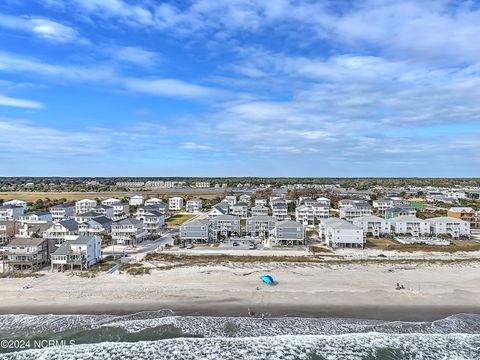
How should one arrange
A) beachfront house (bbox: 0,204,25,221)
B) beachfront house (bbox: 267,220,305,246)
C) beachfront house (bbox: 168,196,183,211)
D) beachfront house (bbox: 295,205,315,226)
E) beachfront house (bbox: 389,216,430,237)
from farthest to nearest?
beachfront house (bbox: 168,196,183,211)
beachfront house (bbox: 295,205,315,226)
beachfront house (bbox: 0,204,25,221)
beachfront house (bbox: 389,216,430,237)
beachfront house (bbox: 267,220,305,246)

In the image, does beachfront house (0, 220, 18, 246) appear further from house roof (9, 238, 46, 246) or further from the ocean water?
the ocean water

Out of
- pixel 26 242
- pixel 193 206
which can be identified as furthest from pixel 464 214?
pixel 26 242

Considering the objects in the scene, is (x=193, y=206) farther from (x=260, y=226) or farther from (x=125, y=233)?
(x=125, y=233)

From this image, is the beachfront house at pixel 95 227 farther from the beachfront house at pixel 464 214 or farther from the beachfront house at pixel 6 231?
the beachfront house at pixel 464 214

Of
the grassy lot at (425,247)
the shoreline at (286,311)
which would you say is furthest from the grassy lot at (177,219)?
the shoreline at (286,311)

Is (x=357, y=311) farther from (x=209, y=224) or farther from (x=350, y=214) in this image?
(x=350, y=214)

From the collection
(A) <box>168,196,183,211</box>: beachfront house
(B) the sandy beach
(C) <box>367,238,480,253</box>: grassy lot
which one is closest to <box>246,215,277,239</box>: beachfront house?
(C) <box>367,238,480,253</box>: grassy lot
